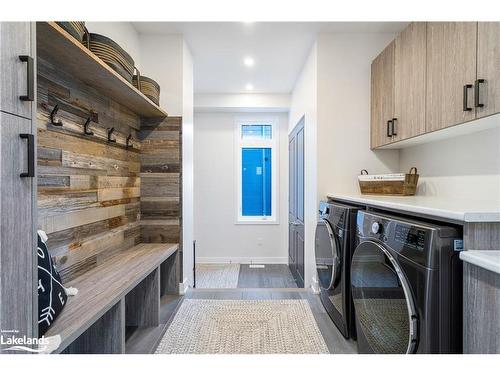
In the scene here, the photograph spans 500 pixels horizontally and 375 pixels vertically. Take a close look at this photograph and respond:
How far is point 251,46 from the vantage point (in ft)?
10.6

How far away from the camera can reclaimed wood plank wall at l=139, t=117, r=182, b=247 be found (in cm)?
298

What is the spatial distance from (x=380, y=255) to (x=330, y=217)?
86 cm

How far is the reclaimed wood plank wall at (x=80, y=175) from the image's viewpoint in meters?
1.63

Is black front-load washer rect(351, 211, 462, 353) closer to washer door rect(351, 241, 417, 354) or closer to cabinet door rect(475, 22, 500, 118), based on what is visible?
washer door rect(351, 241, 417, 354)

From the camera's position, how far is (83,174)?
1.98 metres

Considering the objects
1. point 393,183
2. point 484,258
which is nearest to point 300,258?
point 393,183

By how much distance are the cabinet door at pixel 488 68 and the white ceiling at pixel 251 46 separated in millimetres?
1381

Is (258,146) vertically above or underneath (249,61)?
underneath

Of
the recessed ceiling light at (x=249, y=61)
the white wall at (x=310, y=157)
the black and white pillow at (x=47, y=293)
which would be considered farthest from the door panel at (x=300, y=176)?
the black and white pillow at (x=47, y=293)

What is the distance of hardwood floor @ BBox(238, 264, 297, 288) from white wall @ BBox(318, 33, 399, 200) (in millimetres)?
1798

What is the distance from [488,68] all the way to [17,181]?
205cm

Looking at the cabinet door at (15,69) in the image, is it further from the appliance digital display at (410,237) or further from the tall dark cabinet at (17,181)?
the appliance digital display at (410,237)

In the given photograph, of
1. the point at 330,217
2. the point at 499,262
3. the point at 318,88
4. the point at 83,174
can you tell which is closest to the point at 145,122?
the point at 83,174

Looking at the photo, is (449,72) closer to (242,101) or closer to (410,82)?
(410,82)
